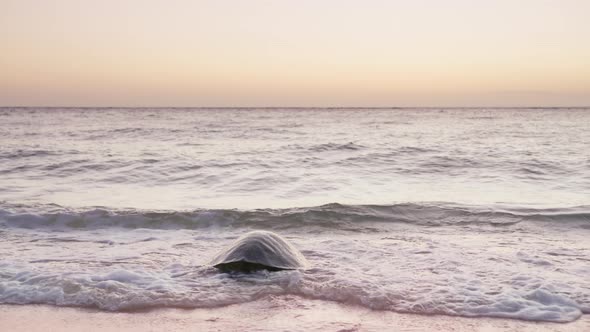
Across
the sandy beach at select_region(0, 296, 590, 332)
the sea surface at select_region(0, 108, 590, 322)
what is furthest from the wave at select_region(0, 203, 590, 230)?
the sandy beach at select_region(0, 296, 590, 332)

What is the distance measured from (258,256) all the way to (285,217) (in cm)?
354

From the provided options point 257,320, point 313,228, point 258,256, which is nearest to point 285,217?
point 313,228

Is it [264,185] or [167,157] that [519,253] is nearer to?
[264,185]

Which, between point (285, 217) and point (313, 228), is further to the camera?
point (285, 217)

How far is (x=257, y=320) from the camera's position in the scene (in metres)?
4.50

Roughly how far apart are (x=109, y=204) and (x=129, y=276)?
5434mm

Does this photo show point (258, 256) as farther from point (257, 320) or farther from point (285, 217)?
point (285, 217)

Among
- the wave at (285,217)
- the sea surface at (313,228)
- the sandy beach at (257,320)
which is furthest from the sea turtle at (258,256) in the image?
the wave at (285,217)

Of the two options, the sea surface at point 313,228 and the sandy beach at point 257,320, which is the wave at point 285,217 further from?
the sandy beach at point 257,320

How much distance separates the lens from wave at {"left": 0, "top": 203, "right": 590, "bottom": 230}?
9.02 m

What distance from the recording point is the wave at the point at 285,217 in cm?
902

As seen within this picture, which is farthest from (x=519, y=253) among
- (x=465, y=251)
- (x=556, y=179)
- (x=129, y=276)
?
(x=556, y=179)

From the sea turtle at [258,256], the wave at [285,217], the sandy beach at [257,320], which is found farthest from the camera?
the wave at [285,217]

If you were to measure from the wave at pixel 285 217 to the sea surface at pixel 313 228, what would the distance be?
35 millimetres
